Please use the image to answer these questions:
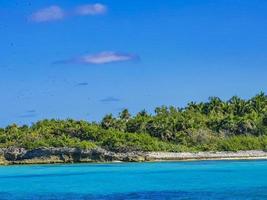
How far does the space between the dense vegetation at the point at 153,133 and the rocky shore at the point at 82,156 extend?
4.72 ft

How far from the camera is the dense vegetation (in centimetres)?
9950

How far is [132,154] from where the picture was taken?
94.9m

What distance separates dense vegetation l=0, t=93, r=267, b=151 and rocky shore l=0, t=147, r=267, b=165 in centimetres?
144

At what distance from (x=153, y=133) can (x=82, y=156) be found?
1665 centimetres

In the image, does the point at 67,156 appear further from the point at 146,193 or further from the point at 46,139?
the point at 146,193

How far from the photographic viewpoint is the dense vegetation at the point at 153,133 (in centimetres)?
9950

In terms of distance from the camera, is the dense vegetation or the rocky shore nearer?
the rocky shore

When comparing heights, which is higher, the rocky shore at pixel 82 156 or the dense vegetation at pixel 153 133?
the dense vegetation at pixel 153 133

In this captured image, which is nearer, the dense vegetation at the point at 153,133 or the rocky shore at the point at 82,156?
the rocky shore at the point at 82,156

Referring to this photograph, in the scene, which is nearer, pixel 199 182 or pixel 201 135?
pixel 199 182

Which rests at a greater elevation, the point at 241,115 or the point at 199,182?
the point at 241,115

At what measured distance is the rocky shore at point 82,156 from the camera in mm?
94125

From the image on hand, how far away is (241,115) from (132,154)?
3115cm

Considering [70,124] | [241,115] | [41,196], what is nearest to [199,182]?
[41,196]
